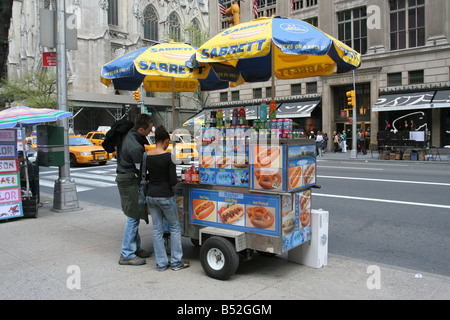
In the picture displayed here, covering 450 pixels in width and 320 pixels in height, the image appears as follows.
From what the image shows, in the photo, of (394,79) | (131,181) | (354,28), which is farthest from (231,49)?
(354,28)

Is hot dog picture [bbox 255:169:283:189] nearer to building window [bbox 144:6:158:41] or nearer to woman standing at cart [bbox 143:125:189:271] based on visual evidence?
woman standing at cart [bbox 143:125:189:271]

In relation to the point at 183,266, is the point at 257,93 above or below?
above

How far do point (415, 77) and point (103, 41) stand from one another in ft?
136

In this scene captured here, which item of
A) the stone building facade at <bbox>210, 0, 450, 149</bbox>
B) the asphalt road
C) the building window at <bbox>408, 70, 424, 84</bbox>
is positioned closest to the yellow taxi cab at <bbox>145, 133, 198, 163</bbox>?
the asphalt road

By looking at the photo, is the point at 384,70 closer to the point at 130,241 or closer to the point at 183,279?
the point at 130,241

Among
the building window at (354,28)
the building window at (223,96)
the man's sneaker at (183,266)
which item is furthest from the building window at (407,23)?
the man's sneaker at (183,266)

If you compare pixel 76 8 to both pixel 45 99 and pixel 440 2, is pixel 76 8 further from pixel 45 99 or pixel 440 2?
pixel 440 2

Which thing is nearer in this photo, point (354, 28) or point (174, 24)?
point (354, 28)

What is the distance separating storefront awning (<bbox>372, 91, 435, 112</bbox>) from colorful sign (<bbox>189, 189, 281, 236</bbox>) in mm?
22929

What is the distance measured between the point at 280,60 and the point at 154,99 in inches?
1916

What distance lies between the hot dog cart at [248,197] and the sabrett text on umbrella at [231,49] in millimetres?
976

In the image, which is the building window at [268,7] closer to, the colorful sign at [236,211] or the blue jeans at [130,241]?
the colorful sign at [236,211]

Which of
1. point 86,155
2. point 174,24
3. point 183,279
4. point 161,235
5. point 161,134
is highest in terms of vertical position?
point 174,24

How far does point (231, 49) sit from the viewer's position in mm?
4812
